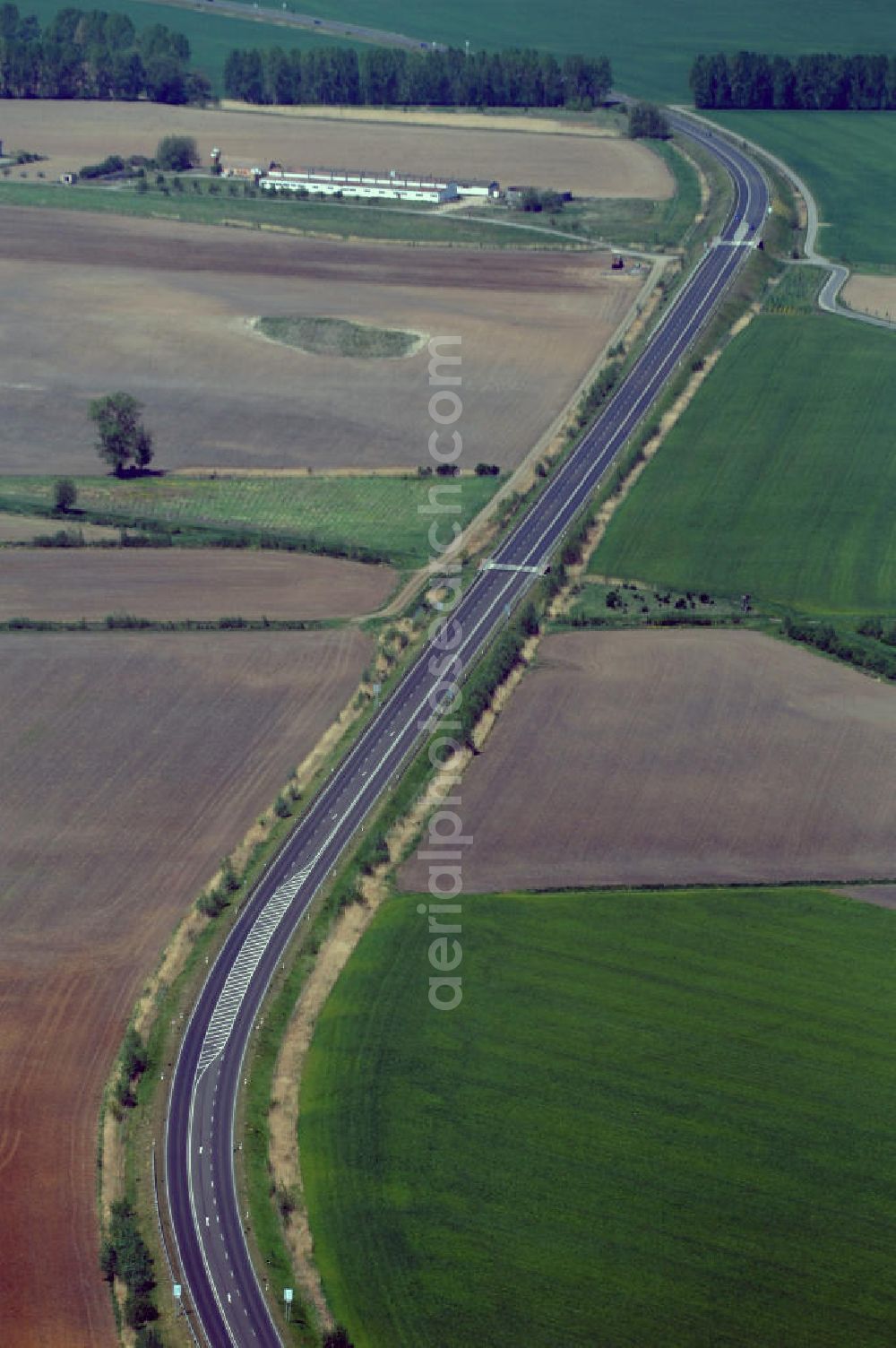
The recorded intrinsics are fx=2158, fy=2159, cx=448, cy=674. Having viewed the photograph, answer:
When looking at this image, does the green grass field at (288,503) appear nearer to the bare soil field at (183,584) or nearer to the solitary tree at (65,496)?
the solitary tree at (65,496)

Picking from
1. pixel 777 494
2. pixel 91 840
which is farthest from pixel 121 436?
pixel 91 840

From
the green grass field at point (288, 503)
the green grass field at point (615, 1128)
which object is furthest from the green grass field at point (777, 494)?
the green grass field at point (615, 1128)

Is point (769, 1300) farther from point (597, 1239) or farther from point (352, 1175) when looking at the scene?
point (352, 1175)

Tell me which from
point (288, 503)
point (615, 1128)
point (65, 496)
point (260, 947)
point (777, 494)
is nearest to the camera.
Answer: point (615, 1128)

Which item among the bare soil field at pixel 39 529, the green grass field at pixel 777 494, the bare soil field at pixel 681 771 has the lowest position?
the bare soil field at pixel 681 771

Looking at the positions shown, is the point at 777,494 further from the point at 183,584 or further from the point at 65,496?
the point at 65,496

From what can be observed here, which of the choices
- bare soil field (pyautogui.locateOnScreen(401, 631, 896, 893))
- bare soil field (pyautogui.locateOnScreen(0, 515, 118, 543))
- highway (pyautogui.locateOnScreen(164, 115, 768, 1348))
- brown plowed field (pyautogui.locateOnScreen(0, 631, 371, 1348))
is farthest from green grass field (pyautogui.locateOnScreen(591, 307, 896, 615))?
bare soil field (pyautogui.locateOnScreen(0, 515, 118, 543))

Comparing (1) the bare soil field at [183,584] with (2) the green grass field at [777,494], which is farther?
(2) the green grass field at [777,494]
